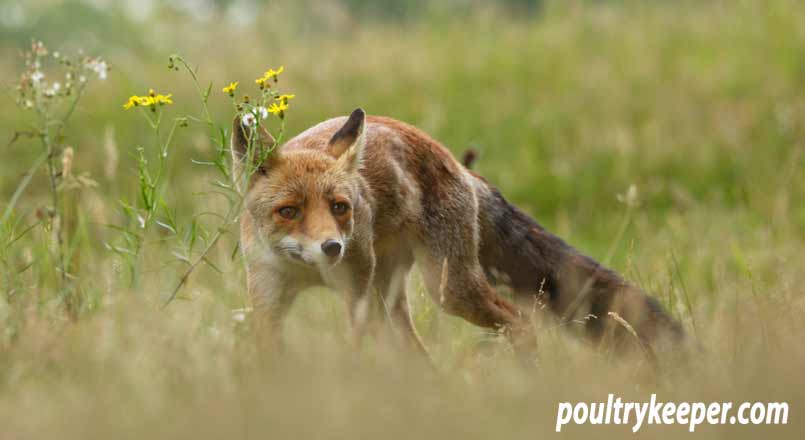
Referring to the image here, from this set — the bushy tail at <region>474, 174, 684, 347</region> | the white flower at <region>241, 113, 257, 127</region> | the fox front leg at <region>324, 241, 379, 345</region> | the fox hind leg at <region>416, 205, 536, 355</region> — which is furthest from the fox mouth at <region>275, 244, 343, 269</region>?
the bushy tail at <region>474, 174, 684, 347</region>

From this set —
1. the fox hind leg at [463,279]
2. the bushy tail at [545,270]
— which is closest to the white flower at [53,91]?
the fox hind leg at [463,279]

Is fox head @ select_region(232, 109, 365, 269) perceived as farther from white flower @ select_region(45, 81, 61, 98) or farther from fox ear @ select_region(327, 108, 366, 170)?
white flower @ select_region(45, 81, 61, 98)

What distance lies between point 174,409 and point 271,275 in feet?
4.61

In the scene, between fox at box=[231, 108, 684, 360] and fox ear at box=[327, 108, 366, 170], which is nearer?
fox at box=[231, 108, 684, 360]

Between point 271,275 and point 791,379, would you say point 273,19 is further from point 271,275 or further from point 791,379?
point 791,379

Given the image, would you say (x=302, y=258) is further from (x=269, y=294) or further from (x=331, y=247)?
(x=269, y=294)

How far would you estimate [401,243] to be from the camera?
4793mm

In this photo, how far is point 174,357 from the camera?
347 centimetres

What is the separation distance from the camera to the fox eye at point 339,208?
4129mm

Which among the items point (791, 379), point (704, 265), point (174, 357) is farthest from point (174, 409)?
point (704, 265)

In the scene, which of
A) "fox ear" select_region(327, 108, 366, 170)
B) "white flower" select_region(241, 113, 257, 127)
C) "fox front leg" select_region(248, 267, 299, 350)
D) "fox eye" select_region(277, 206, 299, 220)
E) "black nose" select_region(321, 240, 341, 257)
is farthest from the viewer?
"fox ear" select_region(327, 108, 366, 170)

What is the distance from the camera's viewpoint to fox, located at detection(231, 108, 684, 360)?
163 inches

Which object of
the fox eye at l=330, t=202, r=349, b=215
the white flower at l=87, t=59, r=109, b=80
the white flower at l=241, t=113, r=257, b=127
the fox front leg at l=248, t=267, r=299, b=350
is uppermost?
the white flower at l=87, t=59, r=109, b=80

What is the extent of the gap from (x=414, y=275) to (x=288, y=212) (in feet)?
4.80
